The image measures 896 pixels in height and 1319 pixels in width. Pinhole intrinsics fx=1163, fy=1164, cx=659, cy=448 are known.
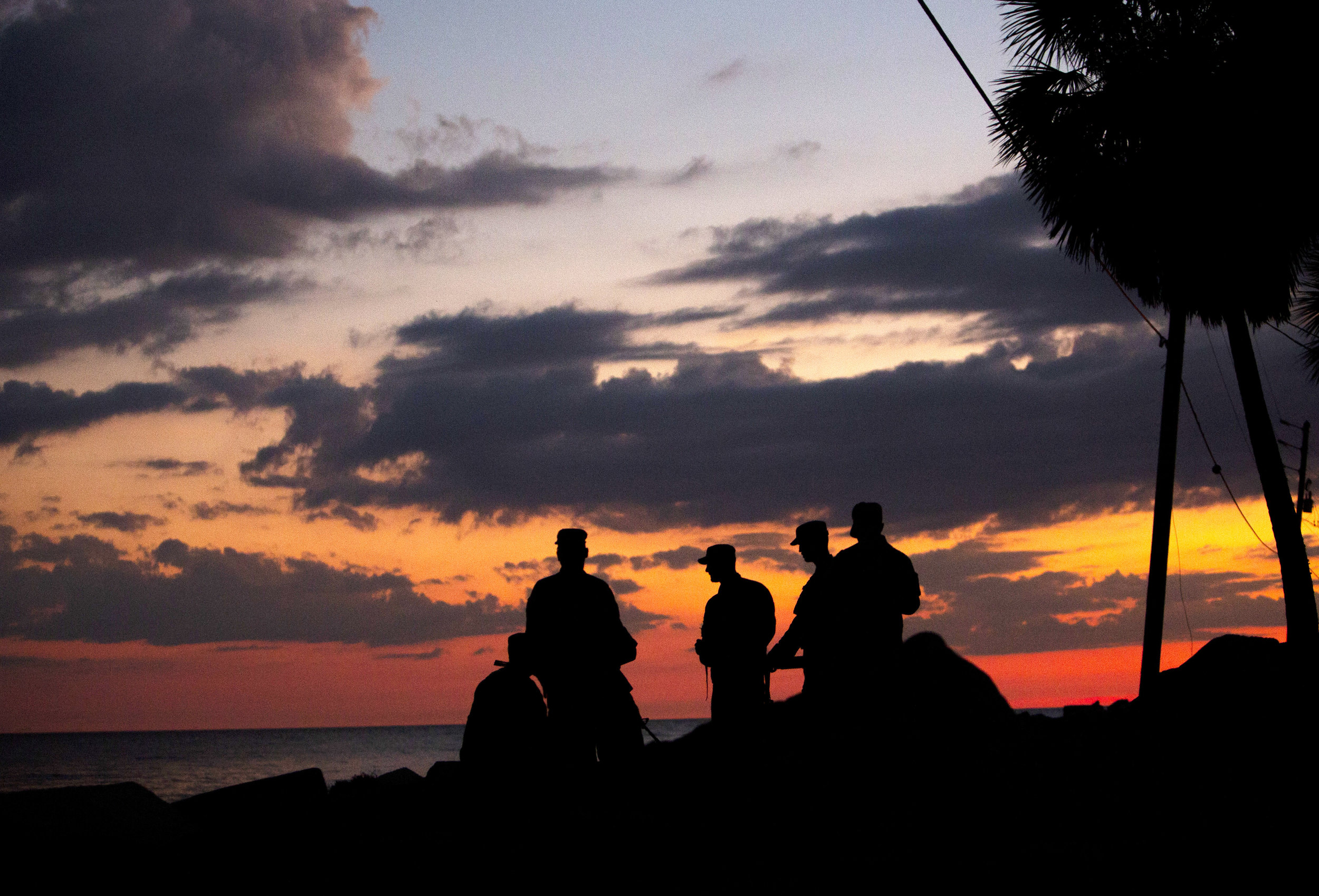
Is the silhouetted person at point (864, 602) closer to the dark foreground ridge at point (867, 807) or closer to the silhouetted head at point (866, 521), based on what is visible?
the silhouetted head at point (866, 521)

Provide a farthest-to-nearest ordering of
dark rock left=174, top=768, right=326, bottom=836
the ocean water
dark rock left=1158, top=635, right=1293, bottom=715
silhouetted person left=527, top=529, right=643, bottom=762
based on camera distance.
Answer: the ocean water < silhouetted person left=527, top=529, right=643, bottom=762 < dark rock left=174, top=768, right=326, bottom=836 < dark rock left=1158, top=635, right=1293, bottom=715

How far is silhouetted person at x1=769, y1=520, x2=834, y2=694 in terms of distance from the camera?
8172 mm

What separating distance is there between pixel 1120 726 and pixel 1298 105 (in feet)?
31.1

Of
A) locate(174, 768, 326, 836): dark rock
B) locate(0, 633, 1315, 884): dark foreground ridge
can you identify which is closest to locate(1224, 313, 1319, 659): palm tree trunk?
locate(0, 633, 1315, 884): dark foreground ridge

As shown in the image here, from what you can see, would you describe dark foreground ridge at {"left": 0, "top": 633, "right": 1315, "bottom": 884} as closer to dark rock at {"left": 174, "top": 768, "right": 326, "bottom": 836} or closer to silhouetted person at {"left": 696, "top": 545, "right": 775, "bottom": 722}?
dark rock at {"left": 174, "top": 768, "right": 326, "bottom": 836}

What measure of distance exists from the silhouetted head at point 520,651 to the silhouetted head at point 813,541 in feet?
6.85

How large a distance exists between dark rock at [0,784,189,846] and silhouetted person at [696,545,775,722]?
370cm

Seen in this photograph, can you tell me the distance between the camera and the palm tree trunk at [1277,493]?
13.9 meters

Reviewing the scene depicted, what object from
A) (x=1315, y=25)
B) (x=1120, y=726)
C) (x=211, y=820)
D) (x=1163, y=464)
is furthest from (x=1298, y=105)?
(x=211, y=820)

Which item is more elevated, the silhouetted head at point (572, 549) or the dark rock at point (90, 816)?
the silhouetted head at point (572, 549)

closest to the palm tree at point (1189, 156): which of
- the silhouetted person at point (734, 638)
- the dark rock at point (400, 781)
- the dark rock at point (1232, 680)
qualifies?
the dark rock at point (1232, 680)

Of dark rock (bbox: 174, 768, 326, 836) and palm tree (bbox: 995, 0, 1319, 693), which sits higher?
palm tree (bbox: 995, 0, 1319, 693)

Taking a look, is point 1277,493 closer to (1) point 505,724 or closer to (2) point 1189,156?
(2) point 1189,156

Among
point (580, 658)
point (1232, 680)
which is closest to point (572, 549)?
point (580, 658)
